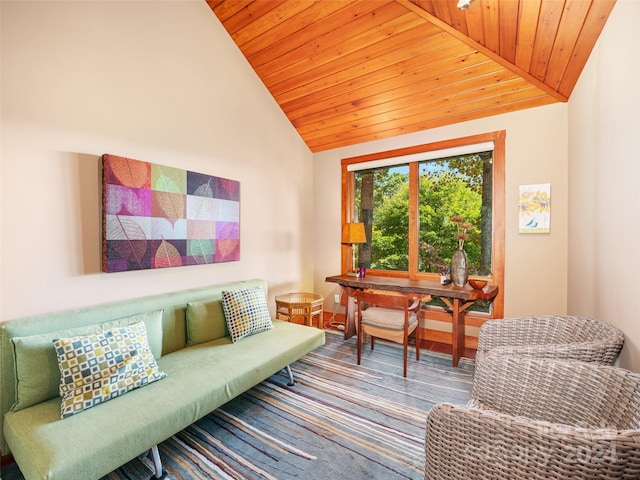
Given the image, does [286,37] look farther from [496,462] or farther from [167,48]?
[496,462]

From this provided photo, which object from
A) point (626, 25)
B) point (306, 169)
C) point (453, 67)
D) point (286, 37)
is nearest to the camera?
point (626, 25)

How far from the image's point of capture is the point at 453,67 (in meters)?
2.51

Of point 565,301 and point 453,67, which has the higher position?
point 453,67

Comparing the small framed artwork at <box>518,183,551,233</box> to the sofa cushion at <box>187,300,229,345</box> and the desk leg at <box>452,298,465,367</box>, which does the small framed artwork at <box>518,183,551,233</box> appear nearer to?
the desk leg at <box>452,298,465,367</box>

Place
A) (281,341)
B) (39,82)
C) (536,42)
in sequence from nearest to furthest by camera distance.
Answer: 1. (39,82)
2. (536,42)
3. (281,341)

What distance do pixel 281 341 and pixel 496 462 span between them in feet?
5.58

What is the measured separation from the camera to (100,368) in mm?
1506

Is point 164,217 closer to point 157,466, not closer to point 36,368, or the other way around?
point 36,368

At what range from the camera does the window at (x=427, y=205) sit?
2912 millimetres

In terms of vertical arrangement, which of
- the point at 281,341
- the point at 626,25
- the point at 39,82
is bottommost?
the point at 281,341

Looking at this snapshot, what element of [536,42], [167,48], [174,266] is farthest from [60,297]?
[536,42]

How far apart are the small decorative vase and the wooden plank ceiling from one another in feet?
4.92

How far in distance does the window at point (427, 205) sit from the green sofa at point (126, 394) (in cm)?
188

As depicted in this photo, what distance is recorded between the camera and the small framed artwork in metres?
2.61
